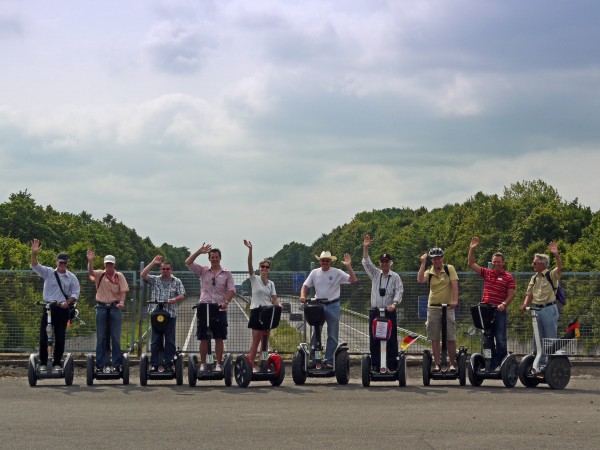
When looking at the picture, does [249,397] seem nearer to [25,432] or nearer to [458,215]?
[25,432]

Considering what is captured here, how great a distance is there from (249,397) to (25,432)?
4.33 metres

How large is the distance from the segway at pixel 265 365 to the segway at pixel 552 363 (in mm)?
3879

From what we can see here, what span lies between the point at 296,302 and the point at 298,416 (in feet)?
29.2

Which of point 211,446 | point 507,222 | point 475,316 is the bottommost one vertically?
point 211,446

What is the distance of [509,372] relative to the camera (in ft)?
59.3

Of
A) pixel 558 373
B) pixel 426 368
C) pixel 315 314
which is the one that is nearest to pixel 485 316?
pixel 426 368

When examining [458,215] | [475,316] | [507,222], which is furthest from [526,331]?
[458,215]

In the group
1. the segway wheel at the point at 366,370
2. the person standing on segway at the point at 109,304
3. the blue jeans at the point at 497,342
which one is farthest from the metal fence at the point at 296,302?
the segway wheel at the point at 366,370

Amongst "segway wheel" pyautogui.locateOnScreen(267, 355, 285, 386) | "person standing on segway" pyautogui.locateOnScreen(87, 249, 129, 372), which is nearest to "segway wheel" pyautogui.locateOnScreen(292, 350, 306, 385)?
"segway wheel" pyautogui.locateOnScreen(267, 355, 285, 386)

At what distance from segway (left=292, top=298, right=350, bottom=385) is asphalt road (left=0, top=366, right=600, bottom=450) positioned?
0.69 ft

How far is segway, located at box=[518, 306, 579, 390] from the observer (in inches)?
699

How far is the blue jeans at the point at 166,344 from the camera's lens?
1844 centimetres

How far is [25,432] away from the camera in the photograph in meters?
12.8

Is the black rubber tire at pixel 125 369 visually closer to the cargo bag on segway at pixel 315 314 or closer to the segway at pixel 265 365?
the segway at pixel 265 365
